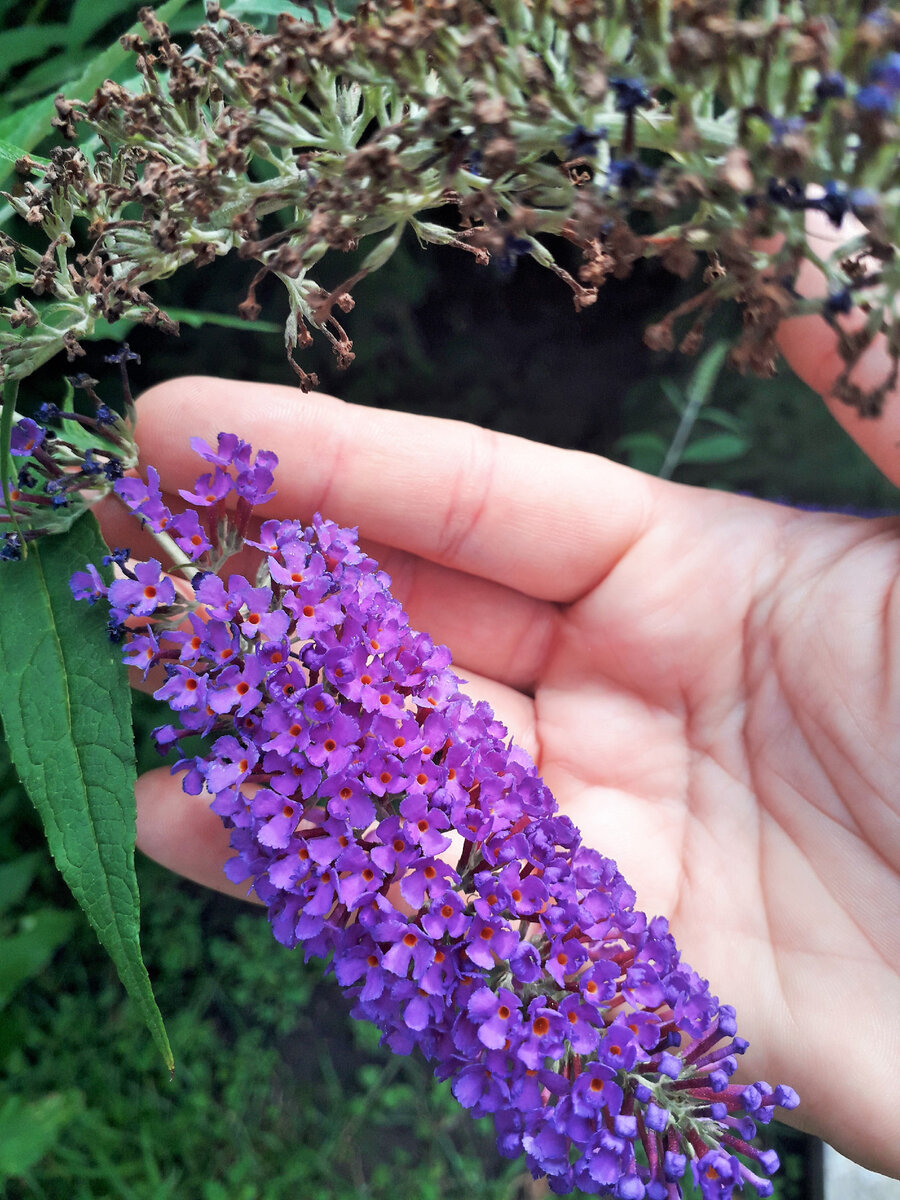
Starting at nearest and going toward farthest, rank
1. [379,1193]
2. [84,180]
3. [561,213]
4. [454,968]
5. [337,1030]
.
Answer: [561,213] → [84,180] → [454,968] → [379,1193] → [337,1030]

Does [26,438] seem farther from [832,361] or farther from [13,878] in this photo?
[832,361]

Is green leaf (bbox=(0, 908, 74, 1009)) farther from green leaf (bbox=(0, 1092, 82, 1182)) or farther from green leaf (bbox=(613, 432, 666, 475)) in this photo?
→ green leaf (bbox=(613, 432, 666, 475))

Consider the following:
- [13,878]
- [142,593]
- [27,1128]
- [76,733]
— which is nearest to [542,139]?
[142,593]

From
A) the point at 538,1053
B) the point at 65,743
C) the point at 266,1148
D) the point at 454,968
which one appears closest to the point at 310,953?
the point at 454,968

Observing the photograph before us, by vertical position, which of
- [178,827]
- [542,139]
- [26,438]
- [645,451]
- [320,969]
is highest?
[542,139]

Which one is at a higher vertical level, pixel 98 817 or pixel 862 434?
pixel 862 434

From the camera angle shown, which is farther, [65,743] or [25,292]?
[25,292]

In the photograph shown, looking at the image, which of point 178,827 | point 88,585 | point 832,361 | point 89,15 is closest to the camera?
point 88,585

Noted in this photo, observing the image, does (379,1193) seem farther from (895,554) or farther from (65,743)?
(895,554)
